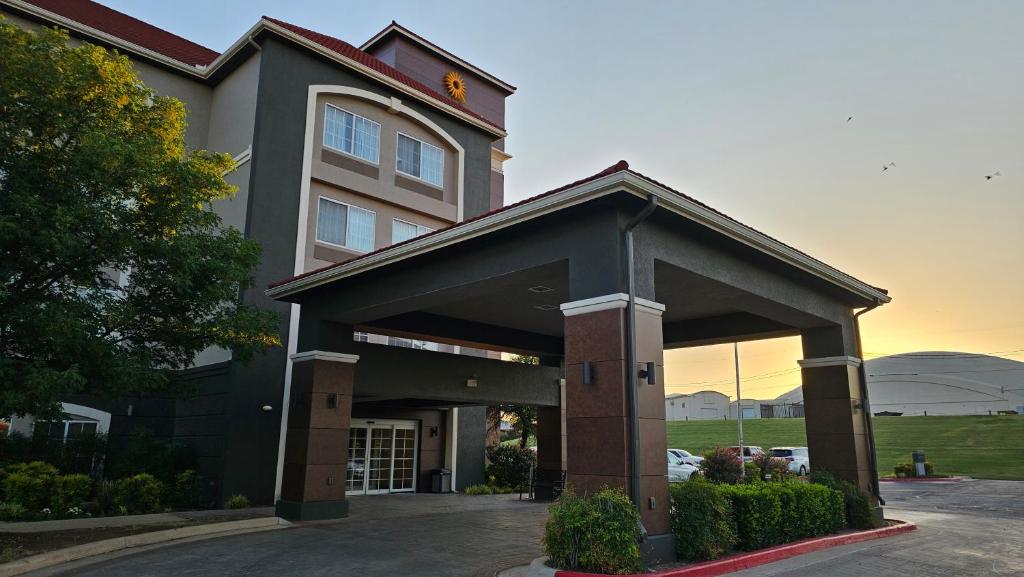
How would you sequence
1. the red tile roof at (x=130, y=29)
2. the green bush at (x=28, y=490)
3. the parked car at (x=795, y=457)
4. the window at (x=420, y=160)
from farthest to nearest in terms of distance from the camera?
the parked car at (x=795, y=457), the window at (x=420, y=160), the red tile roof at (x=130, y=29), the green bush at (x=28, y=490)

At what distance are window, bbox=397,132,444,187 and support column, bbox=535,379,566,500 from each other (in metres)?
9.12

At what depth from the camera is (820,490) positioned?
13422 millimetres

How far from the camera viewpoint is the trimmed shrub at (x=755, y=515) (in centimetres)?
1127

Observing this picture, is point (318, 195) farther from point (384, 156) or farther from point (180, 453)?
point (180, 453)

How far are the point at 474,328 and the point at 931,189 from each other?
12.9 meters

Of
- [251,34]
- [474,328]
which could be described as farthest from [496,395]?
[251,34]

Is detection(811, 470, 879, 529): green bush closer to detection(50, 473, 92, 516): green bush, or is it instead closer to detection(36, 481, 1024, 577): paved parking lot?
detection(36, 481, 1024, 577): paved parking lot

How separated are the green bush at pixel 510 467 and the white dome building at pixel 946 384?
77657mm

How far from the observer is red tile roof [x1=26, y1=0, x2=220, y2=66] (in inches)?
874

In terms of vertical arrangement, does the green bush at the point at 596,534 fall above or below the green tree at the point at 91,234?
below

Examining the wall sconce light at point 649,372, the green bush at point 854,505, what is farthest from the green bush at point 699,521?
the green bush at point 854,505

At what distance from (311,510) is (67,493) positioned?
583 centimetres

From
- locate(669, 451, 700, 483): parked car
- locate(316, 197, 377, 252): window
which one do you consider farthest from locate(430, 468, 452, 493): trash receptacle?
locate(669, 451, 700, 483): parked car

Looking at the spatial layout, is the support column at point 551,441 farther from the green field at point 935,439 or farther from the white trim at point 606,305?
the green field at point 935,439
